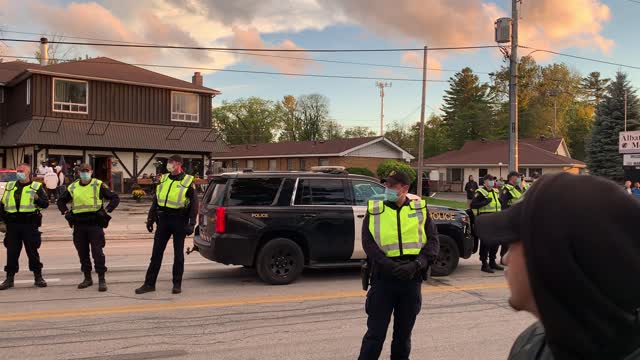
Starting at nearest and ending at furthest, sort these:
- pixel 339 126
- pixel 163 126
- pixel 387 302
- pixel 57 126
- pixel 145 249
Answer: pixel 387 302, pixel 145 249, pixel 57 126, pixel 163 126, pixel 339 126

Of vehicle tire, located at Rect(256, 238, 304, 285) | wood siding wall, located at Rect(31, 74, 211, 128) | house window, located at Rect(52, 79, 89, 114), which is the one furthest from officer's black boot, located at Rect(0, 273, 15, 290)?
house window, located at Rect(52, 79, 89, 114)

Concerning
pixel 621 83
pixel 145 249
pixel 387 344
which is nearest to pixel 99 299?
pixel 387 344

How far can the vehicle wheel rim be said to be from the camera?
8.91m

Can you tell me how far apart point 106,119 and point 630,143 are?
27055 millimetres

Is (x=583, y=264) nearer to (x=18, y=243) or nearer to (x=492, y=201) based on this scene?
(x=18, y=243)

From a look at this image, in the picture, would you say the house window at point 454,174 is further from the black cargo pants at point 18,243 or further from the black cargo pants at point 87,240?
the black cargo pants at point 18,243

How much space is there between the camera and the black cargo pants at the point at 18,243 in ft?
27.9

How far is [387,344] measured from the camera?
5.91 meters

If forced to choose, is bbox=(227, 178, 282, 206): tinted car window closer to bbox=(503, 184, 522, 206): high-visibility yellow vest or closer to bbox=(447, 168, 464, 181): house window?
bbox=(503, 184, 522, 206): high-visibility yellow vest

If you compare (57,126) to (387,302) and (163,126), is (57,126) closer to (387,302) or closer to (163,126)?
(163,126)

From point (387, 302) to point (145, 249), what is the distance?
1039cm

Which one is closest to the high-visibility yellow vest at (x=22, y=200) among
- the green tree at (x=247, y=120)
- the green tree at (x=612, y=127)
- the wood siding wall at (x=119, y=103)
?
the wood siding wall at (x=119, y=103)

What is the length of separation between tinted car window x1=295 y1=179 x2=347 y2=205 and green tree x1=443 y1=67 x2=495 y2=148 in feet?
219

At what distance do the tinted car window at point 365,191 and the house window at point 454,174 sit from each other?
48.1 m
